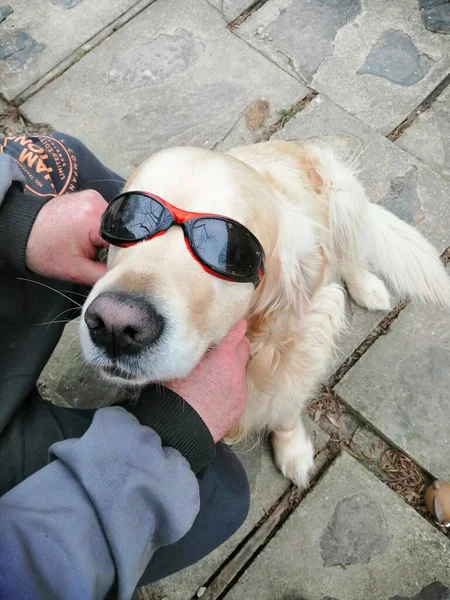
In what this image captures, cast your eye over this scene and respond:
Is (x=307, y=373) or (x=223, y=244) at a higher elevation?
(x=223, y=244)

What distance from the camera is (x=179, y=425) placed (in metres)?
1.41

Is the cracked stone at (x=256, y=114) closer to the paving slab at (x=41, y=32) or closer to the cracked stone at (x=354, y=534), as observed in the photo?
the paving slab at (x=41, y=32)

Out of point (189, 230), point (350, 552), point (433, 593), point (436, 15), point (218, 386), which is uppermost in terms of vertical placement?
point (436, 15)

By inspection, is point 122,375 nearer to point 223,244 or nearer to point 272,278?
point 223,244

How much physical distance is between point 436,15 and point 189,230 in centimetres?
269

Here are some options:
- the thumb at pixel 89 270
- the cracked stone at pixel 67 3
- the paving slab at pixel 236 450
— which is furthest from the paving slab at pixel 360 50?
the thumb at pixel 89 270

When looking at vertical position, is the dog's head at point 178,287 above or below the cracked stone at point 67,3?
above

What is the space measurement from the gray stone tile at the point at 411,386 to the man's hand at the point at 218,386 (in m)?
0.92

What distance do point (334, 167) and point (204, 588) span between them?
192 centimetres

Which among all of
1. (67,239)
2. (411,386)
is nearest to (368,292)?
(411,386)

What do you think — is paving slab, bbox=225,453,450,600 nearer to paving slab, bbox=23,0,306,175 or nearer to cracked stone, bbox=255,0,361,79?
paving slab, bbox=23,0,306,175

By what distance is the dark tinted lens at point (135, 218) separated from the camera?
4.85 ft

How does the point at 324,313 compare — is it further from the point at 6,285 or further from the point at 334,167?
the point at 6,285

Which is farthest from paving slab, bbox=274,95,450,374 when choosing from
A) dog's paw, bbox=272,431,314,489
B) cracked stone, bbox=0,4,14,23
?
cracked stone, bbox=0,4,14,23
